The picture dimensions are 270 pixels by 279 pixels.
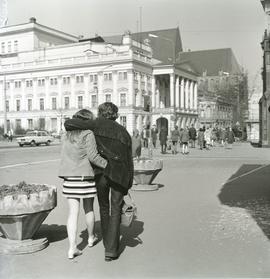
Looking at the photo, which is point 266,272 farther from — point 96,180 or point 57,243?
point 57,243

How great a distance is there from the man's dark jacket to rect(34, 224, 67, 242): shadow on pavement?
1.54 m

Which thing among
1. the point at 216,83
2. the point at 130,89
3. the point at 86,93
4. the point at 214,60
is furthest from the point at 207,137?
the point at 214,60

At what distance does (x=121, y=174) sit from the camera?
5.62 metres

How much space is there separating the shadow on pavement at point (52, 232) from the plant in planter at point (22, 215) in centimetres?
55

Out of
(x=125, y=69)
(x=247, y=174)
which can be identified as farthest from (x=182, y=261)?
(x=125, y=69)

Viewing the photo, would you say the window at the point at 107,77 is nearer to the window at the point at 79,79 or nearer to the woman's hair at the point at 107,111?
the window at the point at 79,79

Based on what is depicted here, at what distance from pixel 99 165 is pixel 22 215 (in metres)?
1.10

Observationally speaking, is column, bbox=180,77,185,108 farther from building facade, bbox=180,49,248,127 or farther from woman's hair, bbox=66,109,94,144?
woman's hair, bbox=66,109,94,144

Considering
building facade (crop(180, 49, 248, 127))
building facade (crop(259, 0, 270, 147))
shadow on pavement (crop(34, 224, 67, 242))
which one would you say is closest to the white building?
building facade (crop(180, 49, 248, 127))

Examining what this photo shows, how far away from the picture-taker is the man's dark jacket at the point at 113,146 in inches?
221

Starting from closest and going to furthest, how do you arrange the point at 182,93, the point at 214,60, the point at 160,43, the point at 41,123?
the point at 41,123 < the point at 182,93 < the point at 160,43 < the point at 214,60

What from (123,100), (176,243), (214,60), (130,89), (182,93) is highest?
(214,60)

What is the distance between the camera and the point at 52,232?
7.03 m

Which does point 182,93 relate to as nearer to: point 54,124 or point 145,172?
point 54,124
